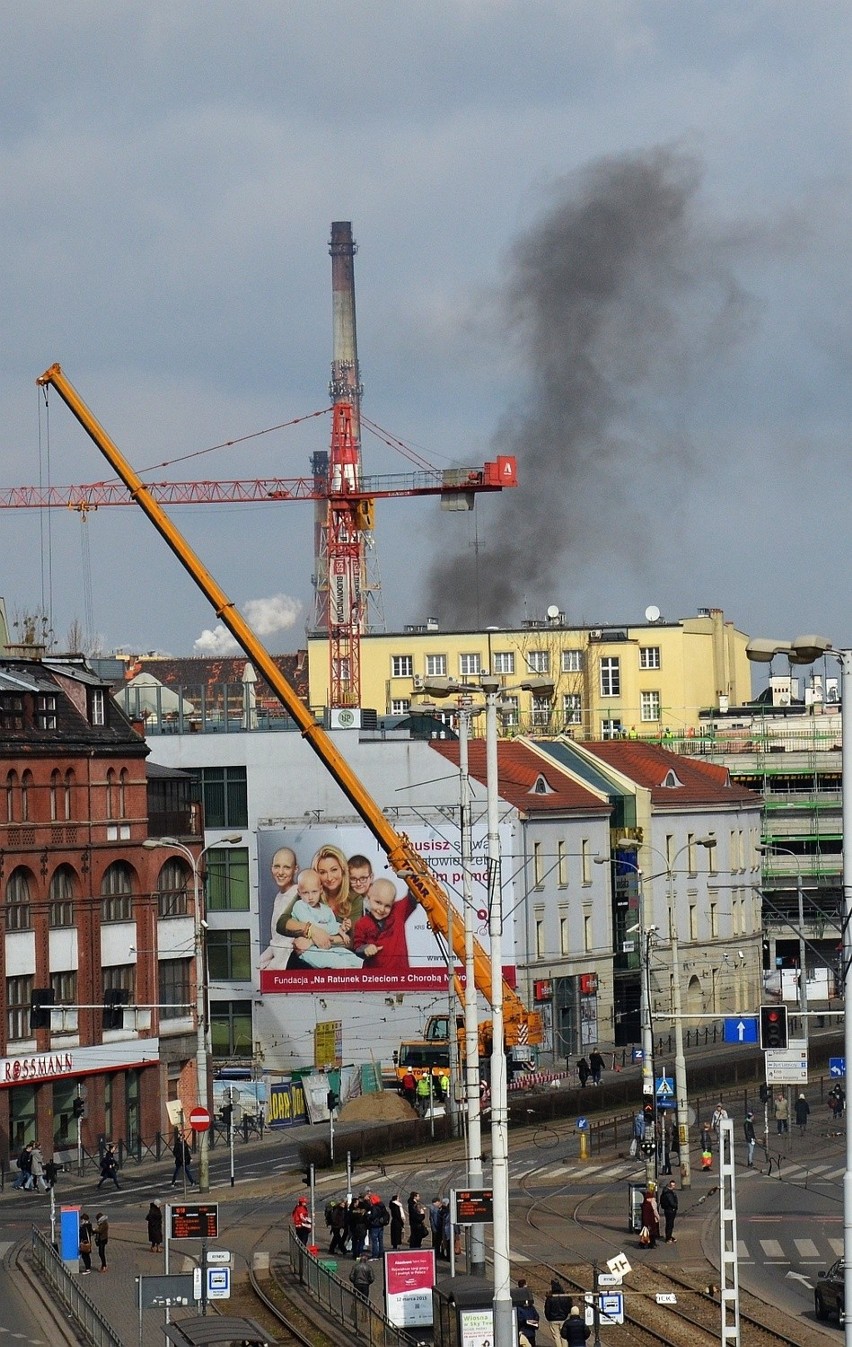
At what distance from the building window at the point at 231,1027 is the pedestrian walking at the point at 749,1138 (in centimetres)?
3467

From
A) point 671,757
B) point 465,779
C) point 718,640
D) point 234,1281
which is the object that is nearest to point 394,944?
point 671,757

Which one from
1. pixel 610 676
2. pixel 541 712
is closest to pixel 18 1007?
pixel 541 712

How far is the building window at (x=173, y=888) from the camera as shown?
90.2 metres

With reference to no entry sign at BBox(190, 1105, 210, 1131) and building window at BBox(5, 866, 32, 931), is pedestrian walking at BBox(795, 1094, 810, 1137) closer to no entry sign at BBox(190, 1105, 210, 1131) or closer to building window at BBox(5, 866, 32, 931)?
no entry sign at BBox(190, 1105, 210, 1131)

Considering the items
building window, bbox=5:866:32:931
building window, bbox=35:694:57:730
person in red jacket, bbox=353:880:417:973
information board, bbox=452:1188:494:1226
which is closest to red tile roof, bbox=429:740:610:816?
person in red jacket, bbox=353:880:417:973

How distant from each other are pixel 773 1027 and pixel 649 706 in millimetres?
111222

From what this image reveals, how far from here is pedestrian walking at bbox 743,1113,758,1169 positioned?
259 feet

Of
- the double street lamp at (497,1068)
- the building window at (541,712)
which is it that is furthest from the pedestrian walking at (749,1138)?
the building window at (541,712)

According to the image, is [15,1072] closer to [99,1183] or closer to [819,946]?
[99,1183]

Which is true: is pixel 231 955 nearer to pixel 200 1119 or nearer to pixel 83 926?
pixel 83 926

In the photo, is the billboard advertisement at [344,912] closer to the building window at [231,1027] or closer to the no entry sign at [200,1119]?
the building window at [231,1027]

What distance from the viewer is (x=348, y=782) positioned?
98062 mm

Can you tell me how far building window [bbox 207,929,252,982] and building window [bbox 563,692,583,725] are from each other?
50.8 metres

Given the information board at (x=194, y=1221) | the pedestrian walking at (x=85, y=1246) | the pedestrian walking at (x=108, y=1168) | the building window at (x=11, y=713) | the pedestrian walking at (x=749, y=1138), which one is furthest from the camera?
the building window at (x=11, y=713)
